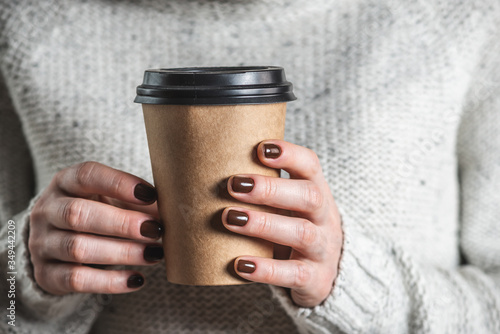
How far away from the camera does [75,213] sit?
651 mm

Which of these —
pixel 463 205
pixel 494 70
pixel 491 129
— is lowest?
pixel 463 205

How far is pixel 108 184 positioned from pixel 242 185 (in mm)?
176

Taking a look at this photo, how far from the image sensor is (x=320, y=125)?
3.00 feet

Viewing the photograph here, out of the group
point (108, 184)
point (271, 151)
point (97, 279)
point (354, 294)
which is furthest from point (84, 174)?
point (354, 294)

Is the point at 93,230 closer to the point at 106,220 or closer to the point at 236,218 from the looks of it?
the point at 106,220

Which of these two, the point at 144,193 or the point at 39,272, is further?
the point at 39,272

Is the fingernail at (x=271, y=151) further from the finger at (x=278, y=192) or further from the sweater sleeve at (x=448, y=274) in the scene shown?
the sweater sleeve at (x=448, y=274)

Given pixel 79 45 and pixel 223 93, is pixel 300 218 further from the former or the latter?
pixel 79 45

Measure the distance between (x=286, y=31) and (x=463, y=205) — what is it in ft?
1.61

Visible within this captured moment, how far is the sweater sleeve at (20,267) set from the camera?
80cm

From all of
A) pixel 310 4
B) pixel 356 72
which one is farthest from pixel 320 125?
pixel 310 4

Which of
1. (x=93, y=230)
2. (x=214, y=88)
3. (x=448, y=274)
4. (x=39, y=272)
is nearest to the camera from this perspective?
(x=214, y=88)

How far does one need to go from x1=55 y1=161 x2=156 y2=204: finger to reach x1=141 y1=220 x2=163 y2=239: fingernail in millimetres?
27

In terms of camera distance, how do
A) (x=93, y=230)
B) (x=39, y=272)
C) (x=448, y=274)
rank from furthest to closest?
(x=448, y=274) → (x=39, y=272) → (x=93, y=230)
